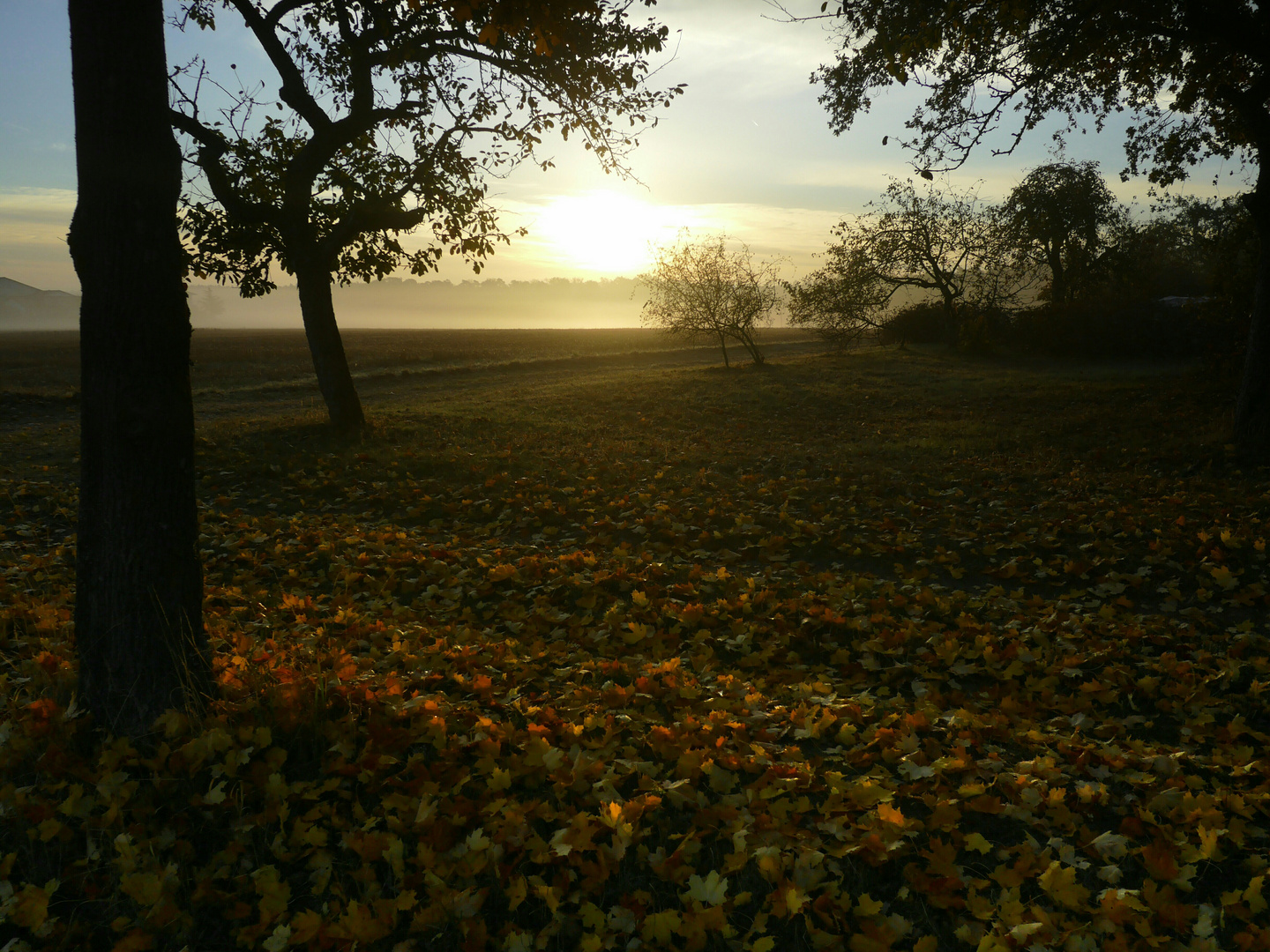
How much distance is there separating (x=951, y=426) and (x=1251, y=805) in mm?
14602

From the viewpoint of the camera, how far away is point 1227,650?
5.61 metres

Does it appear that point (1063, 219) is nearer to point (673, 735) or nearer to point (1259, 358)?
point (1259, 358)

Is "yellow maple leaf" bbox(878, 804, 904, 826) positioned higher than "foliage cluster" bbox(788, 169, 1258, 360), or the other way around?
"foliage cluster" bbox(788, 169, 1258, 360)

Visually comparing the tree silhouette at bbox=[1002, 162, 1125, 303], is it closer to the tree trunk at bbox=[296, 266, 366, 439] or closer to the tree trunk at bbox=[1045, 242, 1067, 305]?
the tree trunk at bbox=[1045, 242, 1067, 305]

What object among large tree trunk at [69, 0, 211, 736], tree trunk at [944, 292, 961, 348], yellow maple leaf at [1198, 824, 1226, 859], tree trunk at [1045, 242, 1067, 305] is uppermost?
tree trunk at [1045, 242, 1067, 305]

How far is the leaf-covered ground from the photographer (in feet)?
9.66

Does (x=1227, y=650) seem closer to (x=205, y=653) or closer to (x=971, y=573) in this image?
(x=971, y=573)

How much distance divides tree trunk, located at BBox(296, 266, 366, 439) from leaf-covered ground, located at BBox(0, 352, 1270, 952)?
5.02 meters

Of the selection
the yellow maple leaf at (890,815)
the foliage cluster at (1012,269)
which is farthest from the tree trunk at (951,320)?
the yellow maple leaf at (890,815)

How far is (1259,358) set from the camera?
1149 centimetres

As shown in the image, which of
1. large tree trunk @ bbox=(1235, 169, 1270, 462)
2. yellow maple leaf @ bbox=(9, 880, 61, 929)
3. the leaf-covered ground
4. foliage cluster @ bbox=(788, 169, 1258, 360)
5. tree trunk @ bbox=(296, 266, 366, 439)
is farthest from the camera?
foliage cluster @ bbox=(788, 169, 1258, 360)

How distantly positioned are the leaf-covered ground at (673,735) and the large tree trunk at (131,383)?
14.9 inches

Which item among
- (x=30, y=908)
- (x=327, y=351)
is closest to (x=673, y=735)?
(x=30, y=908)

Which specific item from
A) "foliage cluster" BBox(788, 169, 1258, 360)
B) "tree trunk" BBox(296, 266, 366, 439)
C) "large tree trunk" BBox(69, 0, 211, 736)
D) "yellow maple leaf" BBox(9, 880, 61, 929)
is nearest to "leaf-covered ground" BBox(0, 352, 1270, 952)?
"yellow maple leaf" BBox(9, 880, 61, 929)
